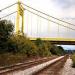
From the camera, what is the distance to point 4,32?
1831 inches

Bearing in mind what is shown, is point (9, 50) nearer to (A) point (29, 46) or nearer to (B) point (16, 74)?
(A) point (29, 46)

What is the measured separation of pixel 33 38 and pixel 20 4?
1578 cm

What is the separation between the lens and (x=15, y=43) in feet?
174

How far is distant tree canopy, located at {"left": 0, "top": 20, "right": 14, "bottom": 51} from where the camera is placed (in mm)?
46209

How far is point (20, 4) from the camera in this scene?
85062mm

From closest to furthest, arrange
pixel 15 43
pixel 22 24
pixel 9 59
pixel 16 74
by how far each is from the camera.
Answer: pixel 16 74 → pixel 9 59 → pixel 15 43 → pixel 22 24

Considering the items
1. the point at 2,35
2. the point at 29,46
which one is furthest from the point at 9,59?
the point at 29,46

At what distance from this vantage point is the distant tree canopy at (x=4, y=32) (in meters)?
46.2

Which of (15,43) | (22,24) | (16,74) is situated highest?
(22,24)

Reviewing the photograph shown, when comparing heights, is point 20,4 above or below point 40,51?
above

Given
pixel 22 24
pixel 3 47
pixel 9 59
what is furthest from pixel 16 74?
pixel 22 24

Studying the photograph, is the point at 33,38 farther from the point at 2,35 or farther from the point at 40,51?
the point at 2,35

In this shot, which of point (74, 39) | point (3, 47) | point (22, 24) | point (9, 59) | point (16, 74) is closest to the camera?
point (16, 74)

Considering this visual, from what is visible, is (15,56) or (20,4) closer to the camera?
(15,56)
